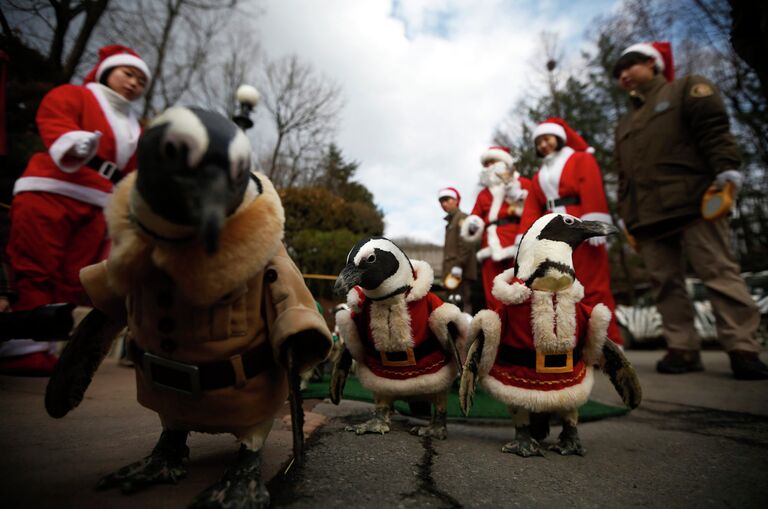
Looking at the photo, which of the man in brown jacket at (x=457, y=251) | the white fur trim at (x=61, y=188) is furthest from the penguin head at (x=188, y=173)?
the man in brown jacket at (x=457, y=251)

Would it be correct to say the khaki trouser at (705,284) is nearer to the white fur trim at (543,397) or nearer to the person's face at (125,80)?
the white fur trim at (543,397)

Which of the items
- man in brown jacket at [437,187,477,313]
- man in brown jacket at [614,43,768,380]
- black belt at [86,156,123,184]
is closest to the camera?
black belt at [86,156,123,184]

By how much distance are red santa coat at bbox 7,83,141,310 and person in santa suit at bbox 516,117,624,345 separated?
2.75 metres

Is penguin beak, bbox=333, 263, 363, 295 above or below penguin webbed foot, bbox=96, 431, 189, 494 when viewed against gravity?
above

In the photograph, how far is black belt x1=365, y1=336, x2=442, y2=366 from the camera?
1891 mm

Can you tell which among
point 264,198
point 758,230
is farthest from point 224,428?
point 758,230

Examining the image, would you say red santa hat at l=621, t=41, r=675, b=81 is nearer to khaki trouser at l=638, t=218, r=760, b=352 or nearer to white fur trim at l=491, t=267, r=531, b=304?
khaki trouser at l=638, t=218, r=760, b=352

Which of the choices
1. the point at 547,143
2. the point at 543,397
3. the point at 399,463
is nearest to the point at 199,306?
the point at 399,463

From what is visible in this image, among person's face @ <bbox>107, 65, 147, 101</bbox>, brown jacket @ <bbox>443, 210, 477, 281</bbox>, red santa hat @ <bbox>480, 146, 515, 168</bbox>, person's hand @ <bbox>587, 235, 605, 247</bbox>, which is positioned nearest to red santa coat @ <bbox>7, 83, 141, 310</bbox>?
person's face @ <bbox>107, 65, 147, 101</bbox>

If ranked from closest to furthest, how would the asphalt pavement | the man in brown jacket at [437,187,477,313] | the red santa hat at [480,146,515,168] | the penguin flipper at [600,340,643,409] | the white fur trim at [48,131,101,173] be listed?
the asphalt pavement, the penguin flipper at [600,340,643,409], the white fur trim at [48,131,101,173], the red santa hat at [480,146,515,168], the man in brown jacket at [437,187,477,313]

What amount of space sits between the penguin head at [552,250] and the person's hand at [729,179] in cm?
174

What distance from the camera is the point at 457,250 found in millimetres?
5039

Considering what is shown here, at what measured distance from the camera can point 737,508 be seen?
1096mm

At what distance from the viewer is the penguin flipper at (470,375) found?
162 cm
